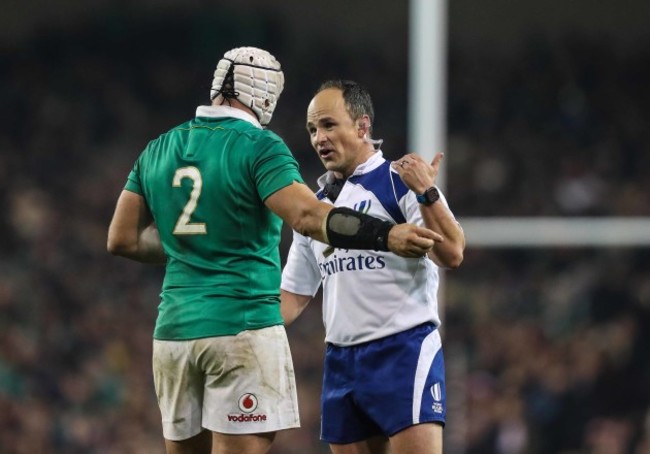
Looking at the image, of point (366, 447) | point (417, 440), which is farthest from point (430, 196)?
point (366, 447)

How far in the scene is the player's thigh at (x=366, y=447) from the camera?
386 centimetres

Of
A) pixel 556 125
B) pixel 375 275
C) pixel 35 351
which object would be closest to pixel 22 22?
pixel 35 351

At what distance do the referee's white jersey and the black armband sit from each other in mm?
475

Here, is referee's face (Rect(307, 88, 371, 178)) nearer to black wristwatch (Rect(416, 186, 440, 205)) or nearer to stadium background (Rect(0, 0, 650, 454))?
black wristwatch (Rect(416, 186, 440, 205))

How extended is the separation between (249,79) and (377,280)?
0.69 m

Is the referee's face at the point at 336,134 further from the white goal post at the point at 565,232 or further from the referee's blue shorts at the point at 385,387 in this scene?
the white goal post at the point at 565,232

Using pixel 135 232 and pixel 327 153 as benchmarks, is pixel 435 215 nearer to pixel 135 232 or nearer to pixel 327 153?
pixel 327 153

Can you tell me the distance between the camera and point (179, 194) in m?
3.47

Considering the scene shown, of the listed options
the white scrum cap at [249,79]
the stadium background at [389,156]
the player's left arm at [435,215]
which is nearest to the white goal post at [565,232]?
the stadium background at [389,156]

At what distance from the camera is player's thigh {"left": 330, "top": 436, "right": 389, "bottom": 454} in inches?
152

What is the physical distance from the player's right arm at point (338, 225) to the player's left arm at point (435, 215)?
0.34 m

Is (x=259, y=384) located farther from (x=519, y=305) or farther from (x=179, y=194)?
(x=519, y=305)

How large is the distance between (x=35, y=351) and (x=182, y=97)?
3.25 metres

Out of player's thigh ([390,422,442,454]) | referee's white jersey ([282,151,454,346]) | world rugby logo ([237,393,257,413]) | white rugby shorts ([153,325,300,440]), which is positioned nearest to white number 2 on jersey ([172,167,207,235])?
white rugby shorts ([153,325,300,440])
